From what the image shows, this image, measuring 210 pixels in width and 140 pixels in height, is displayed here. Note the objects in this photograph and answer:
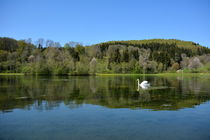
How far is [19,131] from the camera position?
914cm

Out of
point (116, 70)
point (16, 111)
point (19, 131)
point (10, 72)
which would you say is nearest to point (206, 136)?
point (19, 131)

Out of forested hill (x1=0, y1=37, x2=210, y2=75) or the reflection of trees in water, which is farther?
forested hill (x1=0, y1=37, x2=210, y2=75)

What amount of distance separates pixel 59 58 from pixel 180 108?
10417 cm

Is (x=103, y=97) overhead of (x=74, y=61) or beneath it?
beneath

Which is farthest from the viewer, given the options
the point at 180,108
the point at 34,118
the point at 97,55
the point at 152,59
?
the point at 97,55

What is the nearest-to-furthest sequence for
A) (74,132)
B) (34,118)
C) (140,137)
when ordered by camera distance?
(140,137)
(74,132)
(34,118)

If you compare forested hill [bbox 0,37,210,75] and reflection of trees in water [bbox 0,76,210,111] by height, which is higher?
forested hill [bbox 0,37,210,75]

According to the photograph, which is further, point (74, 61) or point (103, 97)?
point (74, 61)

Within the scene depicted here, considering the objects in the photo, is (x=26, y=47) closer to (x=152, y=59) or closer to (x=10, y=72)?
(x=10, y=72)

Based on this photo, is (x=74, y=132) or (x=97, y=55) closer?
(x=74, y=132)

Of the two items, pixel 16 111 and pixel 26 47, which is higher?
pixel 26 47

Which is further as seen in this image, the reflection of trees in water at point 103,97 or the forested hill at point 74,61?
the forested hill at point 74,61

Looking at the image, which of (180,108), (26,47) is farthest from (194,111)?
(26,47)

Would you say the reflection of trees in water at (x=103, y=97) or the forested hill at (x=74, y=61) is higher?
the forested hill at (x=74, y=61)
